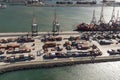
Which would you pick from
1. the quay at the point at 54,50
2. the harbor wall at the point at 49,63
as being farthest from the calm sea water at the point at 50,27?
the quay at the point at 54,50

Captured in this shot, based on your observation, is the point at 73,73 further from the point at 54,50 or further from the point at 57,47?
the point at 57,47

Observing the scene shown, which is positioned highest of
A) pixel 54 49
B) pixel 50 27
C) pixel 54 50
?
pixel 50 27

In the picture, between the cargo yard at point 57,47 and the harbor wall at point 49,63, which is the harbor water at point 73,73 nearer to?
the harbor wall at point 49,63

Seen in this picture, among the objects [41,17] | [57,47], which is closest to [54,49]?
[57,47]

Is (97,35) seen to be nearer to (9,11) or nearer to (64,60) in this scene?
(64,60)

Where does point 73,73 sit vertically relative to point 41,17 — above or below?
below

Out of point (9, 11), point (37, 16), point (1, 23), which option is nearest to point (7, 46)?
point (1, 23)
